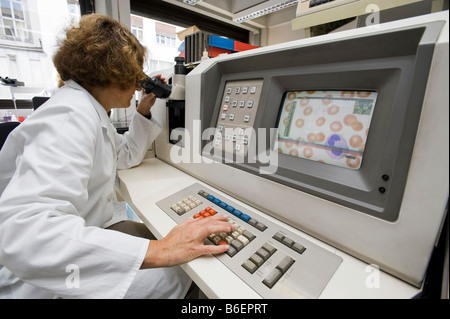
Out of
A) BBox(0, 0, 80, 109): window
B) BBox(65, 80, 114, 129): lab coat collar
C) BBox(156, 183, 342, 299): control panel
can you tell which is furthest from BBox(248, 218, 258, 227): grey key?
BBox(0, 0, 80, 109): window

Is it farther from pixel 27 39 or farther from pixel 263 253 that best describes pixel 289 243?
pixel 27 39

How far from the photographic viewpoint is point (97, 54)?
2.31ft

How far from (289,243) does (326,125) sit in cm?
32

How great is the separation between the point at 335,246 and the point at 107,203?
0.74 metres

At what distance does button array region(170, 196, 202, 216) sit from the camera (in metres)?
0.66

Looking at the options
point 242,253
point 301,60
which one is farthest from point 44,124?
point 301,60

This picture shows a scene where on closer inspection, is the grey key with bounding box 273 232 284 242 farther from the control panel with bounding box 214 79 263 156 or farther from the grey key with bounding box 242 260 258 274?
the control panel with bounding box 214 79 263 156

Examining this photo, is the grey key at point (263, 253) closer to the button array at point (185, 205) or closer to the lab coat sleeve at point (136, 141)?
the button array at point (185, 205)

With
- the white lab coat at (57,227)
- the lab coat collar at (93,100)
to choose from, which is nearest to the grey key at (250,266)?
the white lab coat at (57,227)

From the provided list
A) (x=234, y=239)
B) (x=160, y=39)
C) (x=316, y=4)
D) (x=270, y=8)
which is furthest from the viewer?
(x=160, y=39)

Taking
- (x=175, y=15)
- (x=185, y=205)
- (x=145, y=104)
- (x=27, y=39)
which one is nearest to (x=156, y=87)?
(x=145, y=104)

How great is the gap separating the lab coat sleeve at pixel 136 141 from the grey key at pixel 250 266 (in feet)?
2.74

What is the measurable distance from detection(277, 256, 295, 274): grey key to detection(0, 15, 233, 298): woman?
125 mm

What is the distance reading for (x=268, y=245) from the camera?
0.49 m
